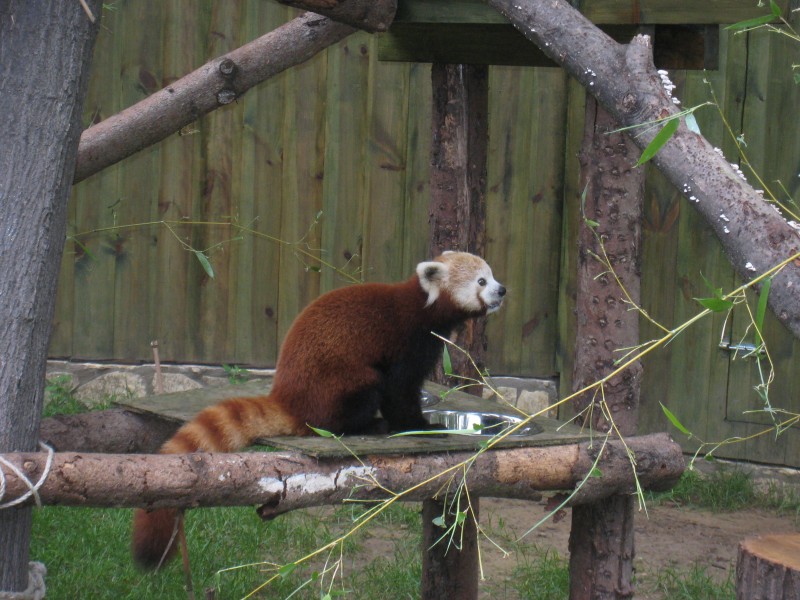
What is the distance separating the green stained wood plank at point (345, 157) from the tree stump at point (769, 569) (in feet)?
9.81

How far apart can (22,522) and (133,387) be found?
315 centimetres

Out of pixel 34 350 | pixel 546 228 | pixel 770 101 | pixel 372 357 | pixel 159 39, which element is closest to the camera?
pixel 34 350

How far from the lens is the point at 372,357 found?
3.15 m

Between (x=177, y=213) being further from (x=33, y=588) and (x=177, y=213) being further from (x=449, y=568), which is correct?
(x=33, y=588)

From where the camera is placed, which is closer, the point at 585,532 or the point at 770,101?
the point at 585,532

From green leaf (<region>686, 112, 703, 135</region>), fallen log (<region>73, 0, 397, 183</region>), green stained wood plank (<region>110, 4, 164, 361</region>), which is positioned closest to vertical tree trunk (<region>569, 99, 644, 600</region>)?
fallen log (<region>73, 0, 397, 183</region>)

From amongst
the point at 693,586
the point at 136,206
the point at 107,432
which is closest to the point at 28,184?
the point at 107,432

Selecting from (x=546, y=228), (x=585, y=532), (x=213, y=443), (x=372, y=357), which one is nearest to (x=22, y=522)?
(x=213, y=443)

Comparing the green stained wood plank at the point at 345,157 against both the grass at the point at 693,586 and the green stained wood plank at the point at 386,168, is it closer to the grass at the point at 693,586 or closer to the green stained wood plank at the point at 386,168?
the green stained wood plank at the point at 386,168

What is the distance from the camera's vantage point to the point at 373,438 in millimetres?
2883

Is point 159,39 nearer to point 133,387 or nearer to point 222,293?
point 222,293

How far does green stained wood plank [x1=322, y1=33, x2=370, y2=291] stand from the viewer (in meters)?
5.20

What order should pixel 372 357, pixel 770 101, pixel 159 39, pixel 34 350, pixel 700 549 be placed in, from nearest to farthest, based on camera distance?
pixel 34 350
pixel 372 357
pixel 700 549
pixel 770 101
pixel 159 39

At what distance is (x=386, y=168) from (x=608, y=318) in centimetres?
215
